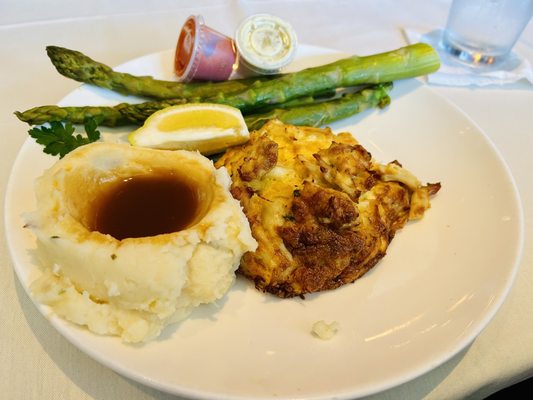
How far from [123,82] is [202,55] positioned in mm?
764

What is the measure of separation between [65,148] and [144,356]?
1.73 m

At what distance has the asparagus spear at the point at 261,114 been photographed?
11.6 ft

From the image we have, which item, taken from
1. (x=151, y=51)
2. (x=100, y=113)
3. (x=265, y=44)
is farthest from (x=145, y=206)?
(x=151, y=51)

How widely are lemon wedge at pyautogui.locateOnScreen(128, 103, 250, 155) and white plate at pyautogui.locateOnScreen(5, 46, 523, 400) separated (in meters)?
0.78

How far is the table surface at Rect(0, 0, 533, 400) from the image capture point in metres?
2.43

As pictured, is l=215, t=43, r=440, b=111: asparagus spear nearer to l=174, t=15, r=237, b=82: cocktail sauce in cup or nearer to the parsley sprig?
l=174, t=15, r=237, b=82: cocktail sauce in cup

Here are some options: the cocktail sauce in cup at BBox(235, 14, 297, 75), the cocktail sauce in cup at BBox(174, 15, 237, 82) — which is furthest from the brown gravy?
the cocktail sauce in cup at BBox(235, 14, 297, 75)

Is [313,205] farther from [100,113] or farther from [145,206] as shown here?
[100,113]

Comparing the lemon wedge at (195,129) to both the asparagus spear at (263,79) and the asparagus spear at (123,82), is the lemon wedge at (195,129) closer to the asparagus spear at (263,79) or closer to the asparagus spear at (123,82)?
the asparagus spear at (263,79)

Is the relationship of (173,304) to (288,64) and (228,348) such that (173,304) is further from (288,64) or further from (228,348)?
(288,64)

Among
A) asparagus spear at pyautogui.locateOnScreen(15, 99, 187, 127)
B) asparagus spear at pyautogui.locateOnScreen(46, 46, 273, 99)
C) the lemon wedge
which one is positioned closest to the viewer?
the lemon wedge

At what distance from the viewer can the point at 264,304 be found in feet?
A: 8.79

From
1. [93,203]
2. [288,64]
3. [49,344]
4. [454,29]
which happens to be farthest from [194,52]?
[454,29]

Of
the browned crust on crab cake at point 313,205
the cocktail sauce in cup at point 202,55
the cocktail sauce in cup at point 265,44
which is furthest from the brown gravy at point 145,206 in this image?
the cocktail sauce in cup at point 265,44
